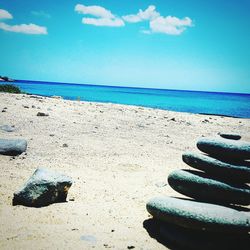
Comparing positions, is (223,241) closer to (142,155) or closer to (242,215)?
(242,215)

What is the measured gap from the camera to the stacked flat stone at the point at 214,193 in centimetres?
420

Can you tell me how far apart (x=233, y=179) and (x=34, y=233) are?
3658mm

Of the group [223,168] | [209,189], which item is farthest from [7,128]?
[223,168]

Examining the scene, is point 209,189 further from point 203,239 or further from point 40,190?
point 40,190

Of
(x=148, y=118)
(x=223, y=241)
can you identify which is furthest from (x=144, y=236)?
(x=148, y=118)

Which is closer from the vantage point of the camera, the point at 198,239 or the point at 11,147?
the point at 198,239

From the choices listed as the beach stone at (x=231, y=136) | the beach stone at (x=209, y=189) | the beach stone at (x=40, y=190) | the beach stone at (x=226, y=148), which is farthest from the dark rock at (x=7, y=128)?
the beach stone at (x=231, y=136)

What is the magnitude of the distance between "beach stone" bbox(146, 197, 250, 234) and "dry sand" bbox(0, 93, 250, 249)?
1.88ft

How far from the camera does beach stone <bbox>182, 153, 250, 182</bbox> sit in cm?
480

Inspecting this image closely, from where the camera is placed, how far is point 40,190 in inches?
206

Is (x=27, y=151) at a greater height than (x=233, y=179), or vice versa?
(x=233, y=179)

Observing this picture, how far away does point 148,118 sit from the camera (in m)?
16.9

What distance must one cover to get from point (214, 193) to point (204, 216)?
2.36 ft

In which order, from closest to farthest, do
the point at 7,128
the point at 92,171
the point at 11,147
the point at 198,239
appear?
the point at 198,239 < the point at 92,171 < the point at 11,147 < the point at 7,128
